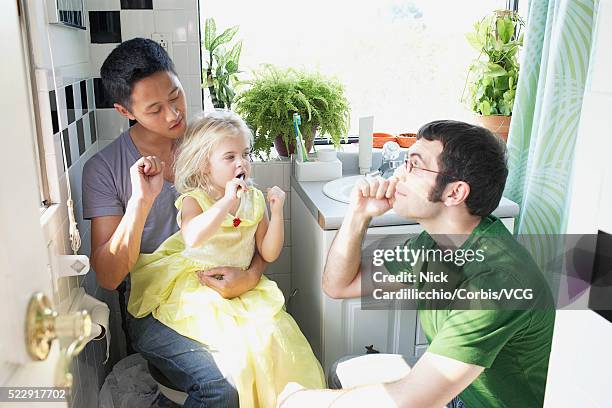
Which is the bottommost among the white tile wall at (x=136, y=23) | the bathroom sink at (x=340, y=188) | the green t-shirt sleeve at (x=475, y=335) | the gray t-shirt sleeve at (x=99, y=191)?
the green t-shirt sleeve at (x=475, y=335)

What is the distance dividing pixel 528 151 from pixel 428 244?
720 mm

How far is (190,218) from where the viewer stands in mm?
1718

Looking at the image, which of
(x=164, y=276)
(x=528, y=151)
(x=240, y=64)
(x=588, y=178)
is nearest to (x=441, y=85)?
(x=528, y=151)

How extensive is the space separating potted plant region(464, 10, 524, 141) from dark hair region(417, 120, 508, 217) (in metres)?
0.86

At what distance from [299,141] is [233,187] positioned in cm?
54

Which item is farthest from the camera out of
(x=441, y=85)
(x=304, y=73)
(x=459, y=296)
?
(x=441, y=85)

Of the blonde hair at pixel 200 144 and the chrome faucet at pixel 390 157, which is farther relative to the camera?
the chrome faucet at pixel 390 157

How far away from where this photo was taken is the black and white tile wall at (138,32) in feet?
7.00

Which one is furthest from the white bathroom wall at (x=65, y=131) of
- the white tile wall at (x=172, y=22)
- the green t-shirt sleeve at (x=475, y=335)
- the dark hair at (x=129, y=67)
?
the green t-shirt sleeve at (x=475, y=335)

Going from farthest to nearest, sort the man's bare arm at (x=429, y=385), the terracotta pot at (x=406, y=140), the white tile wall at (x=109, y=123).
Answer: the terracotta pot at (x=406, y=140) → the white tile wall at (x=109, y=123) → the man's bare arm at (x=429, y=385)

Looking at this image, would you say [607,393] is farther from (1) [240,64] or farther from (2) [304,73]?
(1) [240,64]

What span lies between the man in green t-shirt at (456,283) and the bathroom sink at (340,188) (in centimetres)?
32

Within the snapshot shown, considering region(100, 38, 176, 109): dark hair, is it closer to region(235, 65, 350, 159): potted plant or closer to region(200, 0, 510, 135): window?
region(235, 65, 350, 159): potted plant

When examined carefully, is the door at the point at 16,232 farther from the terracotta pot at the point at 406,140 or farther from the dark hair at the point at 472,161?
the terracotta pot at the point at 406,140
